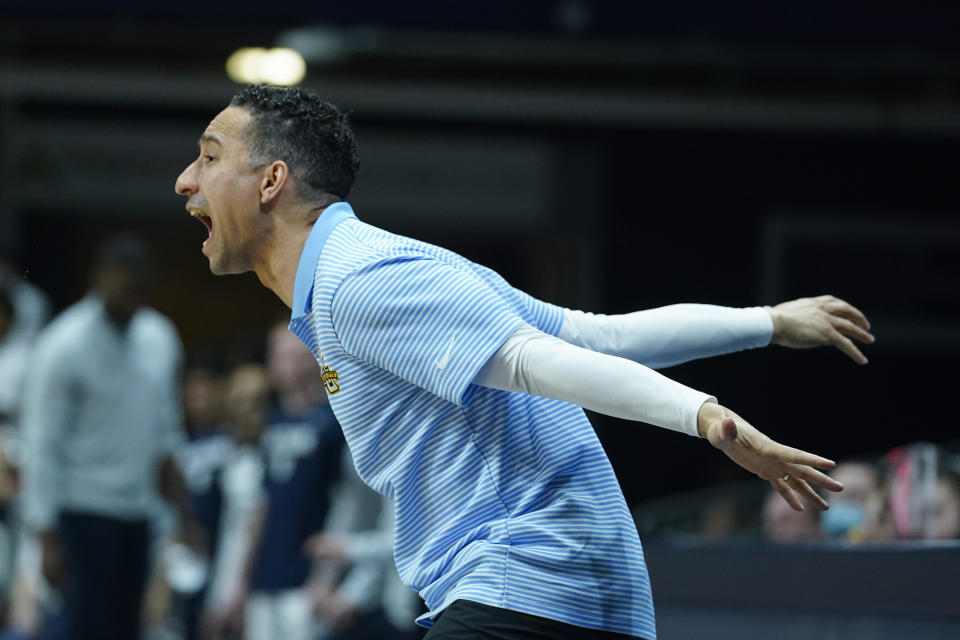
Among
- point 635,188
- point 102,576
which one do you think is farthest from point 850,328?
point 635,188

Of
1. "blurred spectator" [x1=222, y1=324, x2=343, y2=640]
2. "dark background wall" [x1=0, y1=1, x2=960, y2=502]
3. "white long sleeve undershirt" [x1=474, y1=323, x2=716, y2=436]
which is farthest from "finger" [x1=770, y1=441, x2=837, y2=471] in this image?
"dark background wall" [x1=0, y1=1, x2=960, y2=502]

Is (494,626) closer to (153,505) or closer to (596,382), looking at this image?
(596,382)

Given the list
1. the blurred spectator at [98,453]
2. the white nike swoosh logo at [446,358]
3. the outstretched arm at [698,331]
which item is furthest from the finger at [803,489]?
the blurred spectator at [98,453]

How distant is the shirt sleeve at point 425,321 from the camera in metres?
2.21

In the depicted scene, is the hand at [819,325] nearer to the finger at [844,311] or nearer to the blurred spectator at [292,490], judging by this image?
the finger at [844,311]

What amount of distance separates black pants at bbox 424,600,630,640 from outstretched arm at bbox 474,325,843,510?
1.21 feet

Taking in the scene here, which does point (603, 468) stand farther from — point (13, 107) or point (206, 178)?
point (13, 107)

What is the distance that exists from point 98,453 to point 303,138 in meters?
4.22

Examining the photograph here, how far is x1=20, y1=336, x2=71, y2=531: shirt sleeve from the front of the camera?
20.8ft

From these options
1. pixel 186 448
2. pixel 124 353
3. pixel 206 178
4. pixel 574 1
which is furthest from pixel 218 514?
pixel 206 178

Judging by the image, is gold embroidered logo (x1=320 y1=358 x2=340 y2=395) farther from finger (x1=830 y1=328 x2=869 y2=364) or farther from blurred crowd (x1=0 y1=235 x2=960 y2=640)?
blurred crowd (x1=0 y1=235 x2=960 y2=640)

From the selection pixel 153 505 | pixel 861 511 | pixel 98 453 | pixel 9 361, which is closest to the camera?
pixel 861 511

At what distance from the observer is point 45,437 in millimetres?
6395

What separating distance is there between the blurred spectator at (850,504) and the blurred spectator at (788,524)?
60 millimetres
